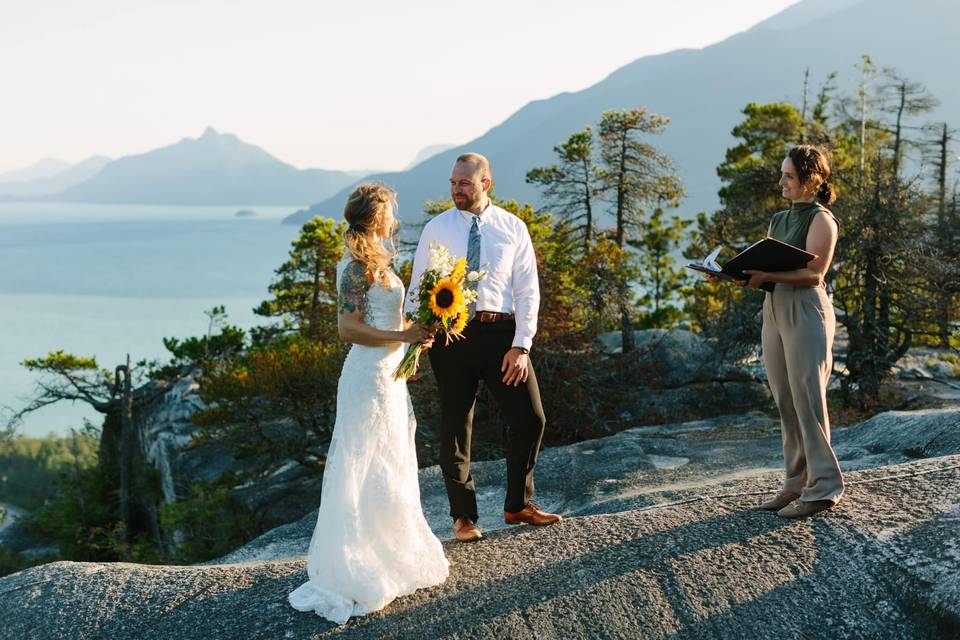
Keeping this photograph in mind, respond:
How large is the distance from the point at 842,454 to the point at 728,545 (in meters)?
5.05

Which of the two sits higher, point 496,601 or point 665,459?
point 496,601

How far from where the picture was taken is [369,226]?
4.95 meters

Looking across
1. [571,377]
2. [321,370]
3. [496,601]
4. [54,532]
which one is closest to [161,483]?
[54,532]

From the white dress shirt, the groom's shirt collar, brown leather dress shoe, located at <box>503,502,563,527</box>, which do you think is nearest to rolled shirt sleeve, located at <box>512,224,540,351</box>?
the white dress shirt

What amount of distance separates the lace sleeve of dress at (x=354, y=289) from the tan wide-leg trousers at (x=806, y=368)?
8.59ft

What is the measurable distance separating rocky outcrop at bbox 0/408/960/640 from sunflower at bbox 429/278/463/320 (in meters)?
1.59

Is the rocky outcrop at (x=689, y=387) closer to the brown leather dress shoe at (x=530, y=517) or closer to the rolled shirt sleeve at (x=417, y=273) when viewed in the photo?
the brown leather dress shoe at (x=530, y=517)

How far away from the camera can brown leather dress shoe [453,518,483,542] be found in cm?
578

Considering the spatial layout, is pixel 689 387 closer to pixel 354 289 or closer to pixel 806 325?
pixel 806 325

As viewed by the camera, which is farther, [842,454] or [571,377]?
[571,377]

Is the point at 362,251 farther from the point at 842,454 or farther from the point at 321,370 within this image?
the point at 321,370

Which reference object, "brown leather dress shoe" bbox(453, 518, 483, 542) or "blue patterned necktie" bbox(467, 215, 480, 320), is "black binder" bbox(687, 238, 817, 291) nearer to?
"blue patterned necktie" bbox(467, 215, 480, 320)

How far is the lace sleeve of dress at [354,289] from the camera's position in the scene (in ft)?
16.3

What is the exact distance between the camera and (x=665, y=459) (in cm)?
1171
